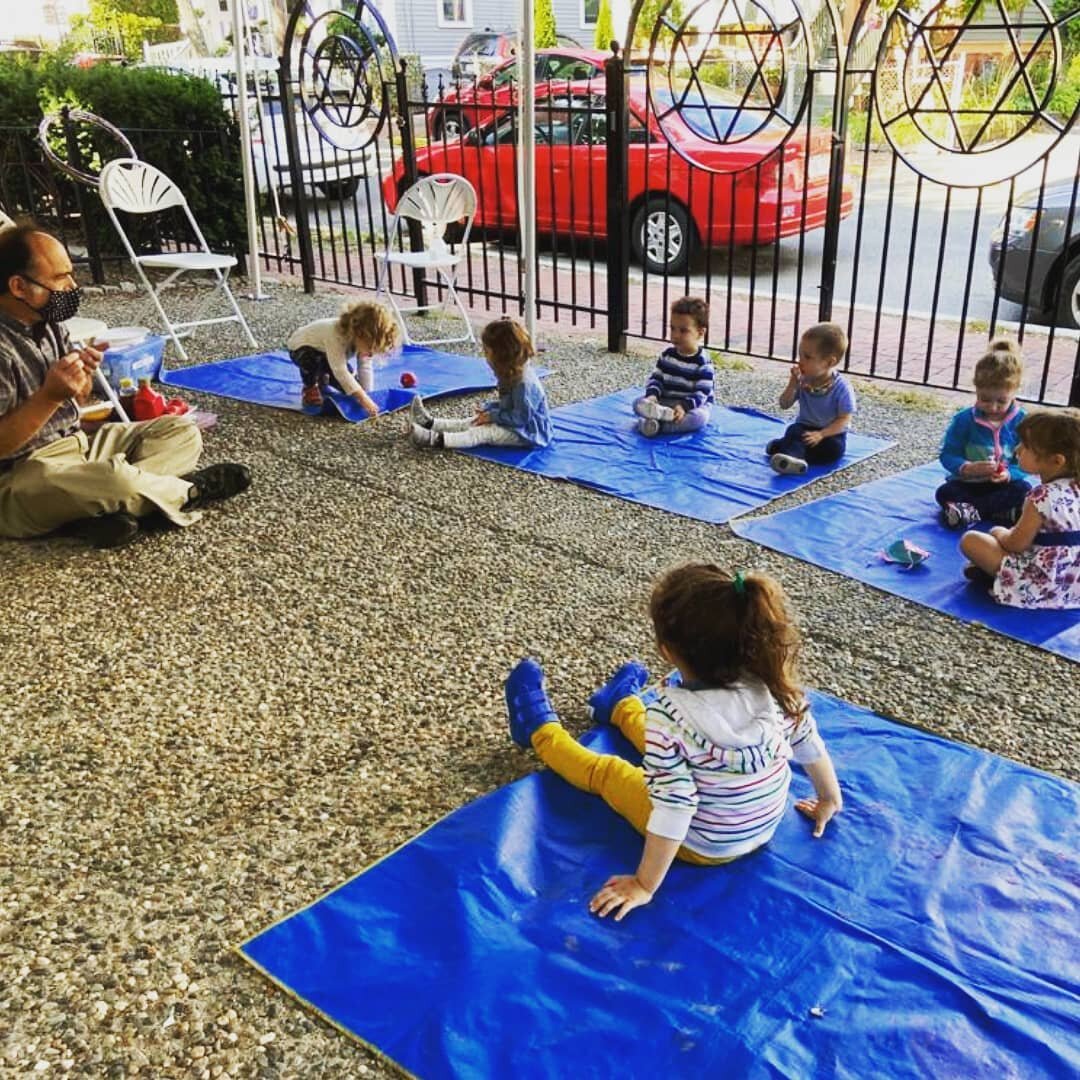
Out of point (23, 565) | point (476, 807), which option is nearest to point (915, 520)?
point (476, 807)

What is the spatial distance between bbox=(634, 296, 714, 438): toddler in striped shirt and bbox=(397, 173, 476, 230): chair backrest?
Result: 7.12 feet

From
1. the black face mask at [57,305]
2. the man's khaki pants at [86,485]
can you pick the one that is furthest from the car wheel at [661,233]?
the black face mask at [57,305]

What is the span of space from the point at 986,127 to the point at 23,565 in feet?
15.1

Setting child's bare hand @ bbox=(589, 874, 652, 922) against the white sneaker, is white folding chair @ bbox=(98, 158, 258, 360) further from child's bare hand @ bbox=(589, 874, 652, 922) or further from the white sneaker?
child's bare hand @ bbox=(589, 874, 652, 922)

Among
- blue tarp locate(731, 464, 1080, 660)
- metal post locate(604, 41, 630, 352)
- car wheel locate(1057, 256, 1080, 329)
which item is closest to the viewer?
blue tarp locate(731, 464, 1080, 660)

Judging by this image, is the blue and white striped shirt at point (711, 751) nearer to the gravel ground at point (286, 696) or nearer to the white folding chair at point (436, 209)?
the gravel ground at point (286, 696)

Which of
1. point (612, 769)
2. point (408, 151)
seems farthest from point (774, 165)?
point (612, 769)

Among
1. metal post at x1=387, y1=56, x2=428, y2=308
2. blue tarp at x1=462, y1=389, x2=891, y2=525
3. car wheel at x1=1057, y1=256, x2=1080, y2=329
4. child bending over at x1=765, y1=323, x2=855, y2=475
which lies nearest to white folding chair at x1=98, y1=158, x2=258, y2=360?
metal post at x1=387, y1=56, x2=428, y2=308

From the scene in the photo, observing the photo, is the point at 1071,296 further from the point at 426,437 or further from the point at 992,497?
the point at 426,437

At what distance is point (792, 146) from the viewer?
860 centimetres

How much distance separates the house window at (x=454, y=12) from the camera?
24328 millimetres

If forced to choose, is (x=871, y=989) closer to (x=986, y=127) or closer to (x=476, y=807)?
(x=476, y=807)

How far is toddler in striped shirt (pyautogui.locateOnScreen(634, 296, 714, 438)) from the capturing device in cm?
512

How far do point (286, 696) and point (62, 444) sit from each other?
169 cm
